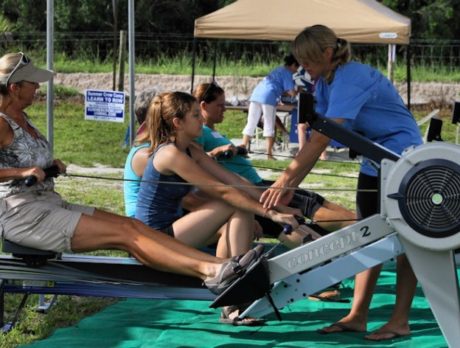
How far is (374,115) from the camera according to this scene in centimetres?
458

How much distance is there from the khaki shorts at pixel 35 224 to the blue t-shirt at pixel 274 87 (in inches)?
339

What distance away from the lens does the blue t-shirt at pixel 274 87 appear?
12.9 m

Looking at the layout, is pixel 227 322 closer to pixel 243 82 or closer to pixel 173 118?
pixel 173 118

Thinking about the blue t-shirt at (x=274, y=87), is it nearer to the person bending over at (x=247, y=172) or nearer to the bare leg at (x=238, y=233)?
the person bending over at (x=247, y=172)

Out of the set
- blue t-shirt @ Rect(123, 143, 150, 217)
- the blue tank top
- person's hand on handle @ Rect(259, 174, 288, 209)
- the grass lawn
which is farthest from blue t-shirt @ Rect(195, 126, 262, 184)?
person's hand on handle @ Rect(259, 174, 288, 209)

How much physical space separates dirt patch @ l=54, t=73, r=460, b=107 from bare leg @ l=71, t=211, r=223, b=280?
41.9 ft

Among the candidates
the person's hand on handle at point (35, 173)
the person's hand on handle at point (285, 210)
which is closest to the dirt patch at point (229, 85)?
the person's hand on handle at point (285, 210)

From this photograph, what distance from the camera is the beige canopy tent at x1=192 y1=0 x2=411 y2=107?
1184 centimetres

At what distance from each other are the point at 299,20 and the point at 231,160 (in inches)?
255

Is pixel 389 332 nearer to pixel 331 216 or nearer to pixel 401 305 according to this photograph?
pixel 401 305

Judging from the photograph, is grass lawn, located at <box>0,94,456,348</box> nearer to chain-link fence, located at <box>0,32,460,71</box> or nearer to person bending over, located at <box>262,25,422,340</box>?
person bending over, located at <box>262,25,422,340</box>

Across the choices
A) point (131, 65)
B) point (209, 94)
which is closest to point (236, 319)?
point (209, 94)

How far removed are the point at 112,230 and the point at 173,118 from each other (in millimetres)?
710

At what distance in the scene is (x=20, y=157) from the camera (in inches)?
175
